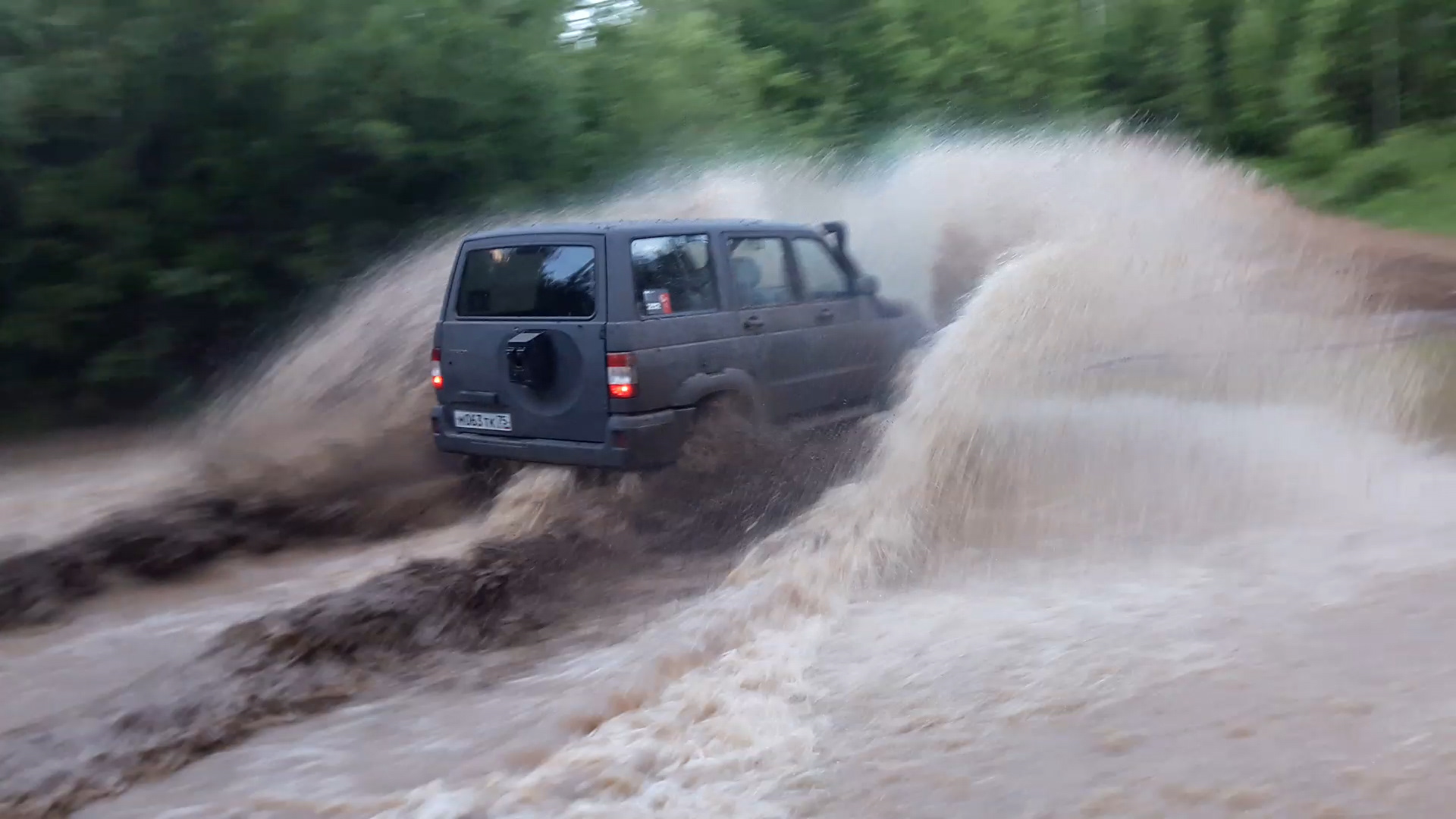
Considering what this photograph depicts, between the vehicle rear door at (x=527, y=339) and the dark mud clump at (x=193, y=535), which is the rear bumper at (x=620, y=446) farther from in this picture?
the dark mud clump at (x=193, y=535)

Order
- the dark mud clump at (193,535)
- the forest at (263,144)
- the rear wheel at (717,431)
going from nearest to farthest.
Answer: the dark mud clump at (193,535), the rear wheel at (717,431), the forest at (263,144)

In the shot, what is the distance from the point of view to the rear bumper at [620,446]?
700cm

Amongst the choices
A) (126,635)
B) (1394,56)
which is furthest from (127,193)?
(1394,56)

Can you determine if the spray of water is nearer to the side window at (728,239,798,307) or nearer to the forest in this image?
the side window at (728,239,798,307)

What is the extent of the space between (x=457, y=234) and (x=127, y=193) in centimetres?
278

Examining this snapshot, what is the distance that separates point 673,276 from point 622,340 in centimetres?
62

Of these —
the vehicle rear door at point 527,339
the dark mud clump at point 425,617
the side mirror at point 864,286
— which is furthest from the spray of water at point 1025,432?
the vehicle rear door at point 527,339

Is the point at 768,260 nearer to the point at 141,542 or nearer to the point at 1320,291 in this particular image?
the point at 141,542

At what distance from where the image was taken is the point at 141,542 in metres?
Result: 7.12

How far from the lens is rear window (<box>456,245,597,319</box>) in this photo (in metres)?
7.14

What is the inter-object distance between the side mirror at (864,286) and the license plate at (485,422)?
2688 mm

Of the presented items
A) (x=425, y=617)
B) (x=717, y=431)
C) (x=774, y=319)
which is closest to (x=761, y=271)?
(x=774, y=319)

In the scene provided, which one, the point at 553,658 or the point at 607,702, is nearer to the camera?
the point at 607,702

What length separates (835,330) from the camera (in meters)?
8.51
